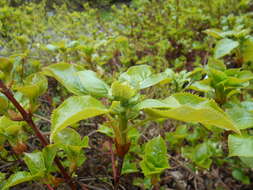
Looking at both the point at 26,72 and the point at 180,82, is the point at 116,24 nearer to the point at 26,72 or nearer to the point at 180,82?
the point at 26,72

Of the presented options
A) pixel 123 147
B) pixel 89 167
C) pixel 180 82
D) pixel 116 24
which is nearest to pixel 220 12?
pixel 116 24

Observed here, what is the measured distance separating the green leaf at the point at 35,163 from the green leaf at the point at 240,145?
0.54 meters

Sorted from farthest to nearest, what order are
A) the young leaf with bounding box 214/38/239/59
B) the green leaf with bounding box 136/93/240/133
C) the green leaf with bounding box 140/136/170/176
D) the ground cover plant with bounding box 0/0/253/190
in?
1. the young leaf with bounding box 214/38/239/59
2. the green leaf with bounding box 140/136/170/176
3. the ground cover plant with bounding box 0/0/253/190
4. the green leaf with bounding box 136/93/240/133

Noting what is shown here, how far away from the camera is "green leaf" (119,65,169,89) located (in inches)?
26.1

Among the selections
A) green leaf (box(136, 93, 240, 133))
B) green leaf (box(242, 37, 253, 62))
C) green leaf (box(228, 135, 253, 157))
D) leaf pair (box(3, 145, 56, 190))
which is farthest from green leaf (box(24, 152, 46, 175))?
green leaf (box(242, 37, 253, 62))

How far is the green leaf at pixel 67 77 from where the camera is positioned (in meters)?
0.62

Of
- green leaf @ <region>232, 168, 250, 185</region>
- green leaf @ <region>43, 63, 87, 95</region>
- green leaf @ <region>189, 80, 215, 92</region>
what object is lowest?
green leaf @ <region>232, 168, 250, 185</region>

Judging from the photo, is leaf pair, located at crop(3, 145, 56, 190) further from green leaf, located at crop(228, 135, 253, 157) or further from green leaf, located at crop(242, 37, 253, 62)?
green leaf, located at crop(242, 37, 253, 62)

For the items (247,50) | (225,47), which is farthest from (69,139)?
(247,50)

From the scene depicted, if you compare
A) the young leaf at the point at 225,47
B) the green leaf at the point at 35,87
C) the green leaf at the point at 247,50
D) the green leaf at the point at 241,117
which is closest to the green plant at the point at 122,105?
the green leaf at the point at 35,87

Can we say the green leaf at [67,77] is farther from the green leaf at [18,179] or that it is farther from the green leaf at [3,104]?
the green leaf at [18,179]

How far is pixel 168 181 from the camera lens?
133cm

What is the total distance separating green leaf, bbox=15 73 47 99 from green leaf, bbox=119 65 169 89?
0.81 ft

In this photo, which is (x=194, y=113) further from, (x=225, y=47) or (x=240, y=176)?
(x=240, y=176)
